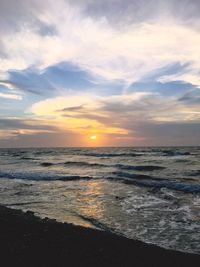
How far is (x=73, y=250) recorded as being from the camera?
727 centimetres

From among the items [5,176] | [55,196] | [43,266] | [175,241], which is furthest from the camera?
[5,176]

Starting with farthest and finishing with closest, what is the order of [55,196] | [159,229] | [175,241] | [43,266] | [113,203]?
[55,196] < [113,203] < [159,229] < [175,241] < [43,266]

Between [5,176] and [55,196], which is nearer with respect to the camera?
[55,196]

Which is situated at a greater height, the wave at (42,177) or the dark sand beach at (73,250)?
the dark sand beach at (73,250)

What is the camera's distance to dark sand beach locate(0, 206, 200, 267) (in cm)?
655

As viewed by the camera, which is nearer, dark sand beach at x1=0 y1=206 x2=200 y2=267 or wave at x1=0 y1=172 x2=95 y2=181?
dark sand beach at x1=0 y1=206 x2=200 y2=267

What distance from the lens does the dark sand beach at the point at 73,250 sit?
6546 mm

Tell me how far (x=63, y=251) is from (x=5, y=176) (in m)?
23.3

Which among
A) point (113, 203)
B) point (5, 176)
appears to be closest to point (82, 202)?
point (113, 203)

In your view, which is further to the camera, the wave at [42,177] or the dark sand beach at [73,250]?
the wave at [42,177]

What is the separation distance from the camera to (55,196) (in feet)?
57.1

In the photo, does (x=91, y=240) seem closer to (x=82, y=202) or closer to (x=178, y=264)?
(x=178, y=264)

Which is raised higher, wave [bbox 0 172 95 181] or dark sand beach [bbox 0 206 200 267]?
dark sand beach [bbox 0 206 200 267]

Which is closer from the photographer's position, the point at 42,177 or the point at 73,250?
the point at 73,250
